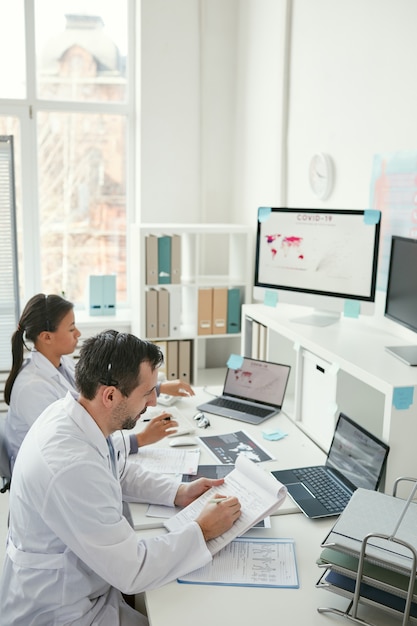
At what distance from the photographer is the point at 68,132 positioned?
4.40 m

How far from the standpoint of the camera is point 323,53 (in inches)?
127

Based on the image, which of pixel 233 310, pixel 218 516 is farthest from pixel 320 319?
pixel 233 310

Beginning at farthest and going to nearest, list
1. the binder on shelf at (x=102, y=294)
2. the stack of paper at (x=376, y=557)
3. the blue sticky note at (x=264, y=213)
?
the binder on shelf at (x=102, y=294) → the blue sticky note at (x=264, y=213) → the stack of paper at (x=376, y=557)

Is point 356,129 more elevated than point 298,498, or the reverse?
point 356,129

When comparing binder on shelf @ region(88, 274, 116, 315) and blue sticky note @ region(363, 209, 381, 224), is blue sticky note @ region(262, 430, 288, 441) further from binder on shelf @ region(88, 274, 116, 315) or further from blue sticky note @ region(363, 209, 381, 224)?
binder on shelf @ region(88, 274, 116, 315)

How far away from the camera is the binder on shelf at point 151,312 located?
Answer: 3.94 meters

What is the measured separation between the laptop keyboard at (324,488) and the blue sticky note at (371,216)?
991 mm

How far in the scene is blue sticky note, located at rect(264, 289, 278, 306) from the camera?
2.92 m

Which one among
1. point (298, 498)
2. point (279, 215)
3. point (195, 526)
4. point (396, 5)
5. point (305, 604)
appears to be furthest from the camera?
point (279, 215)

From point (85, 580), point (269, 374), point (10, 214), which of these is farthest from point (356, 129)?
point (85, 580)

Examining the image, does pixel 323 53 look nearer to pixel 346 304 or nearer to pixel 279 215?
pixel 279 215

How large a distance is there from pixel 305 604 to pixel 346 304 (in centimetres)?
144

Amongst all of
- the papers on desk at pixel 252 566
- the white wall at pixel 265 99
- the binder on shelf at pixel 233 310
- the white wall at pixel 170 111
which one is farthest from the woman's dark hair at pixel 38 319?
the white wall at pixel 170 111

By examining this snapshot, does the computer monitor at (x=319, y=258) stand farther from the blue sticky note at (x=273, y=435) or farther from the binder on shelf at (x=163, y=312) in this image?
the binder on shelf at (x=163, y=312)
